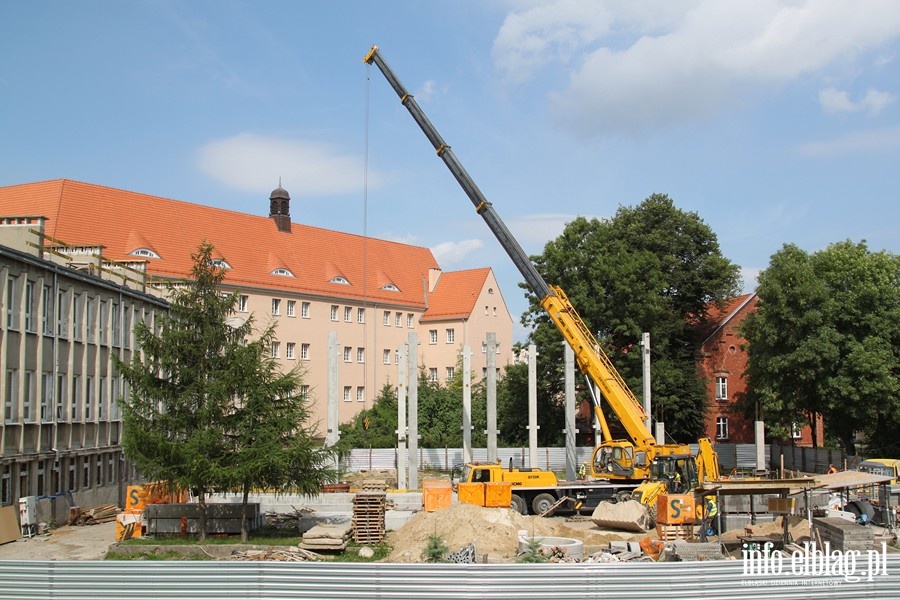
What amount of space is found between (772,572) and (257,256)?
5596 centimetres

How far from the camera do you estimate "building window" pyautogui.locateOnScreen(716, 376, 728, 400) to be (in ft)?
195

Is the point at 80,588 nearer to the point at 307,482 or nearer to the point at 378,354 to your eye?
the point at 307,482

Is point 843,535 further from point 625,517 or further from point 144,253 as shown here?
point 144,253

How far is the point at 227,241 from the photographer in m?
65.9

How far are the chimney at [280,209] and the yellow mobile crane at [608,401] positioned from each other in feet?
119

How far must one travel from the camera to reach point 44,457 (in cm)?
2912

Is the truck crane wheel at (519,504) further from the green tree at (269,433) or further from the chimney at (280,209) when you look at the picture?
the chimney at (280,209)

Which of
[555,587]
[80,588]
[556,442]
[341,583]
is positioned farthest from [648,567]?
[556,442]

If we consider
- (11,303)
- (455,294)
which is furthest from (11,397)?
(455,294)

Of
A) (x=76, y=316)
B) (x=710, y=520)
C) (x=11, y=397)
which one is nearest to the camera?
(x=710, y=520)

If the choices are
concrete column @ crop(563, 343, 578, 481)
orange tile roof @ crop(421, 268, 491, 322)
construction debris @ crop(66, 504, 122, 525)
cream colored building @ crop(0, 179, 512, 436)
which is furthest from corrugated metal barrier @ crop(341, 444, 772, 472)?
orange tile roof @ crop(421, 268, 491, 322)

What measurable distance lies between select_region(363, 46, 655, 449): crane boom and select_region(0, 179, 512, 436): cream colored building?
23251mm

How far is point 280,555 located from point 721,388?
4379cm

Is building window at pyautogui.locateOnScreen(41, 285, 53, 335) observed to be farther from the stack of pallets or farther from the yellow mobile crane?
the yellow mobile crane
